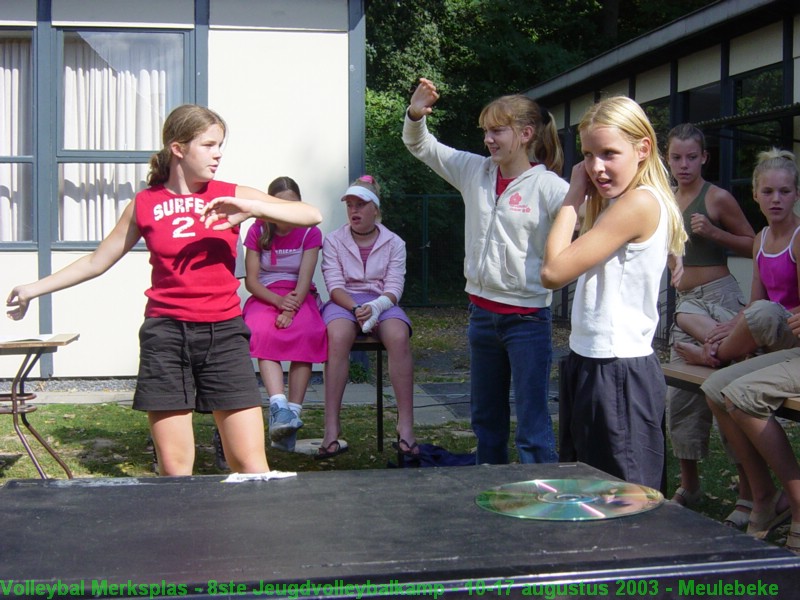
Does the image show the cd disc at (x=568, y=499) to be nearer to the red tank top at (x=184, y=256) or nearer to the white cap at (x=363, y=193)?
the red tank top at (x=184, y=256)

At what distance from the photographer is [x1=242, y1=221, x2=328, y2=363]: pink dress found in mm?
5793

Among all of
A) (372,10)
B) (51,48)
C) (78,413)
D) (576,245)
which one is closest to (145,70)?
(51,48)

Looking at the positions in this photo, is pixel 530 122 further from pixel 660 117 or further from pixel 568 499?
pixel 660 117

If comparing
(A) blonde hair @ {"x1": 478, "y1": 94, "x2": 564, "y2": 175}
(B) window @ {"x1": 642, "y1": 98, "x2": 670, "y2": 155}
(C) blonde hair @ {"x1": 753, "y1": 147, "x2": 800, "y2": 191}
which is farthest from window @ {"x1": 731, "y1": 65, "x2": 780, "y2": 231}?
(A) blonde hair @ {"x1": 478, "y1": 94, "x2": 564, "y2": 175}

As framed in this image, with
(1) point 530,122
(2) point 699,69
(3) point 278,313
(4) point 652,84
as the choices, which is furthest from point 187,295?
(4) point 652,84

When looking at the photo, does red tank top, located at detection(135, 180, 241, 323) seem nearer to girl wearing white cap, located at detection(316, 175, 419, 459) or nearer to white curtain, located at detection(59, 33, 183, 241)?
girl wearing white cap, located at detection(316, 175, 419, 459)

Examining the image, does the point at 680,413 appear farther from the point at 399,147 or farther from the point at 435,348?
the point at 399,147

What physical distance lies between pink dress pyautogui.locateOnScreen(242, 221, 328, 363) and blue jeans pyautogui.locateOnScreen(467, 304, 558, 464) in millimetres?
1767

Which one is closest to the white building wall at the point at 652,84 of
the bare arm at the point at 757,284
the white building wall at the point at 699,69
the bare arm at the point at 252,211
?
the white building wall at the point at 699,69

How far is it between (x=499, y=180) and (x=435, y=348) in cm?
853

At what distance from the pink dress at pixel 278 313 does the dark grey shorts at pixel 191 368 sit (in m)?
1.83

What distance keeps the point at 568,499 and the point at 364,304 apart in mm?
3963

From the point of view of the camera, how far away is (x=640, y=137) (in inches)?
119

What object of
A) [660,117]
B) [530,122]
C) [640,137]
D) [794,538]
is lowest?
[794,538]
